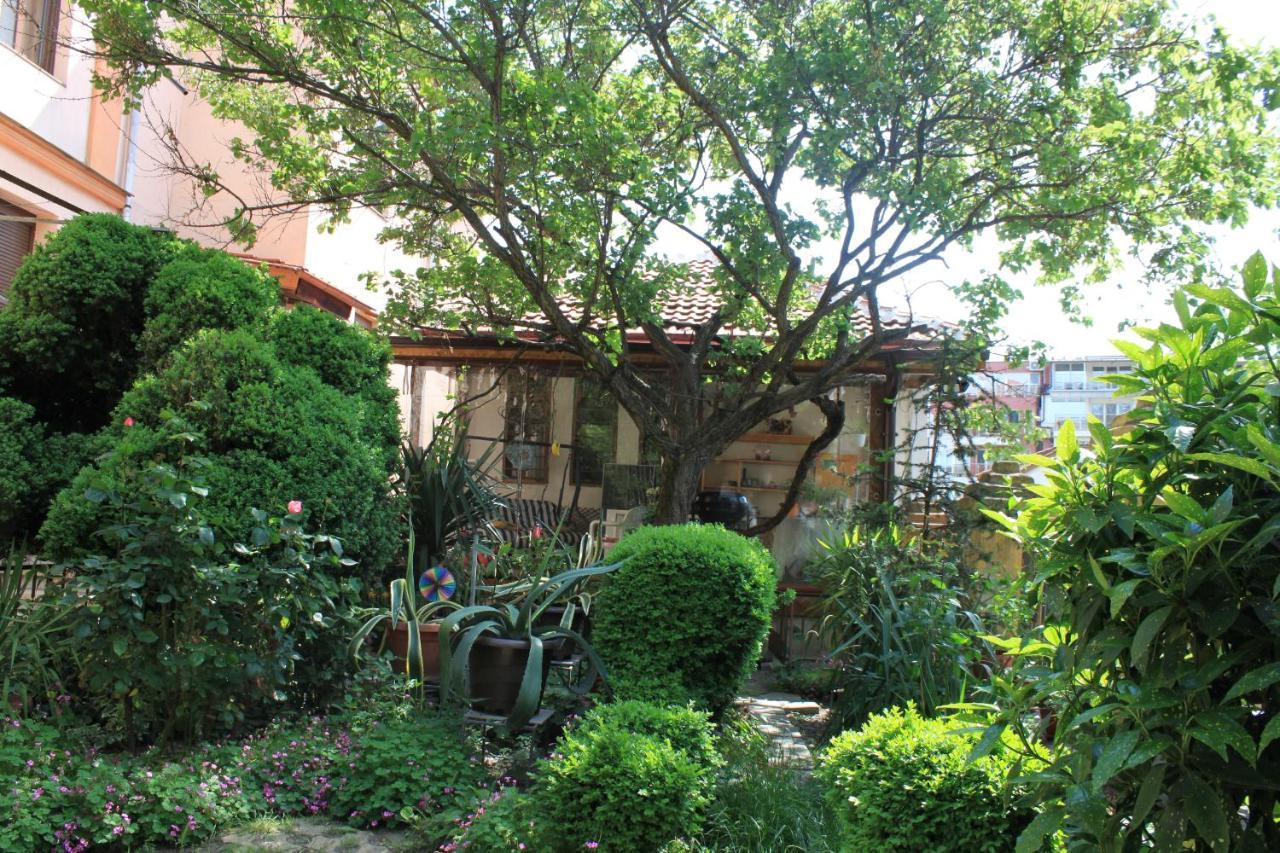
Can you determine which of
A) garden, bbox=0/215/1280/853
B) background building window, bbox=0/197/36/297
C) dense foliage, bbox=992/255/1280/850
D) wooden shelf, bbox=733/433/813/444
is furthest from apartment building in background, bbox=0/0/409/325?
dense foliage, bbox=992/255/1280/850

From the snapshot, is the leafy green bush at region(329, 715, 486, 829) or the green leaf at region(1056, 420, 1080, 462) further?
the leafy green bush at region(329, 715, 486, 829)

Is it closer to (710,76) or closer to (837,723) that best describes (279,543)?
(837,723)

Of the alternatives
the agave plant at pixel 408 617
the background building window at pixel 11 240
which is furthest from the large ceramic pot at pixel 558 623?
the background building window at pixel 11 240

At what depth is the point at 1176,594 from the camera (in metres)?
1.88

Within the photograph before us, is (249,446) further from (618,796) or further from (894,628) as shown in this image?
(894,628)

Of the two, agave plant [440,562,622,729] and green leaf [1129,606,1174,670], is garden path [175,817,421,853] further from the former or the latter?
green leaf [1129,606,1174,670]

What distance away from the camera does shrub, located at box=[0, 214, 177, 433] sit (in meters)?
5.68

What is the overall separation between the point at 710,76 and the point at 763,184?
3.21ft

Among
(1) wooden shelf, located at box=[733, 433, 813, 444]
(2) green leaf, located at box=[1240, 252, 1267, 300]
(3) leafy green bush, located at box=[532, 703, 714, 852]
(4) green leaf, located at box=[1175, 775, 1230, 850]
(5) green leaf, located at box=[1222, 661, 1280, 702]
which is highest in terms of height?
(1) wooden shelf, located at box=[733, 433, 813, 444]

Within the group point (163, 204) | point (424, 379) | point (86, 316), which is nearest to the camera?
point (86, 316)

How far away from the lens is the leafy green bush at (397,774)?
3.67 m

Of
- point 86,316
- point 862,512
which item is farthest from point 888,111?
point 86,316

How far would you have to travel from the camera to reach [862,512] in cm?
766

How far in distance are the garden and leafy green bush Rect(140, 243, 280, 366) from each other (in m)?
0.02
